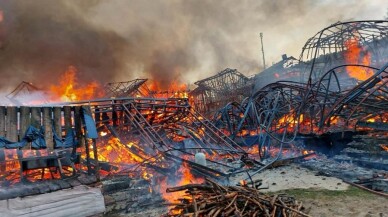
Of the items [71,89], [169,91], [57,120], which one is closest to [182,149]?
[57,120]

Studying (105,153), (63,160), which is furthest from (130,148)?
(63,160)

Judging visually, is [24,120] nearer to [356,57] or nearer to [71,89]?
[71,89]

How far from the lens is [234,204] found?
17.2 feet

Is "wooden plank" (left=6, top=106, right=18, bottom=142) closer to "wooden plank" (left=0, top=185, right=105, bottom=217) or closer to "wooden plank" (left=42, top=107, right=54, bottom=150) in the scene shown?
"wooden plank" (left=42, top=107, right=54, bottom=150)

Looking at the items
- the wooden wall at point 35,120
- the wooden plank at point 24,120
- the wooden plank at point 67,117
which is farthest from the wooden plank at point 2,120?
the wooden plank at point 67,117

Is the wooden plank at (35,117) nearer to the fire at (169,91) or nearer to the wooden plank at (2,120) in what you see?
the wooden plank at (2,120)

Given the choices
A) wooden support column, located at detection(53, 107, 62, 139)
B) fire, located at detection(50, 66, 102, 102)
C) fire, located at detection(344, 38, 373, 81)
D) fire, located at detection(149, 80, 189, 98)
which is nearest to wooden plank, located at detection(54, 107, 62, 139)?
wooden support column, located at detection(53, 107, 62, 139)

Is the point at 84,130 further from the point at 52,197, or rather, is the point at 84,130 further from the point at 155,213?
the point at 155,213

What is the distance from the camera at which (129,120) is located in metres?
11.4

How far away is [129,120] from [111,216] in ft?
17.7

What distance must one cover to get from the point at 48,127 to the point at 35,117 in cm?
38

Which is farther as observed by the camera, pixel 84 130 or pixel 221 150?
pixel 221 150

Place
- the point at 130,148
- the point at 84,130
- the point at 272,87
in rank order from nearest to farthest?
1. the point at 84,130
2. the point at 130,148
3. the point at 272,87

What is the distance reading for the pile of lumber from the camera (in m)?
5.03
